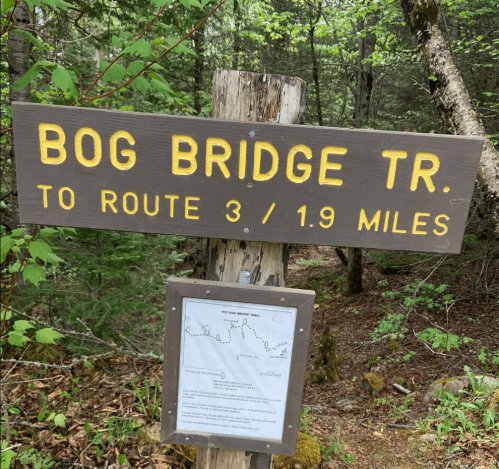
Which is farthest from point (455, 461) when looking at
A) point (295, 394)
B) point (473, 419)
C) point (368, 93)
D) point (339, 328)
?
point (368, 93)

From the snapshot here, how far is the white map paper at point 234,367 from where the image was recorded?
1.57m

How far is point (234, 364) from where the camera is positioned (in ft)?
5.31

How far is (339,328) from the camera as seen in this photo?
8055 mm

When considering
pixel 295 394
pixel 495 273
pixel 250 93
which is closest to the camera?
pixel 250 93

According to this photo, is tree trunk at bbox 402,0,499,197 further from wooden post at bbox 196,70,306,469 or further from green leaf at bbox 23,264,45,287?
green leaf at bbox 23,264,45,287

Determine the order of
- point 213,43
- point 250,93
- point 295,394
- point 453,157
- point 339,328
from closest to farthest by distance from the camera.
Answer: point 453,157, point 250,93, point 295,394, point 339,328, point 213,43

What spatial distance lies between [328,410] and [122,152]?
4.39 m

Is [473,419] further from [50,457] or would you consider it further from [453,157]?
[50,457]

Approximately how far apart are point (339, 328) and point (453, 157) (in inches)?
285

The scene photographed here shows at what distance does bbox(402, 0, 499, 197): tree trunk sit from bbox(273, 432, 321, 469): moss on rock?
9.20ft

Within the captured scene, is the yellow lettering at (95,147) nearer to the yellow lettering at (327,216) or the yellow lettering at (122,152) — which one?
the yellow lettering at (122,152)

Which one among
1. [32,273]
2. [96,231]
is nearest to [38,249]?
[32,273]

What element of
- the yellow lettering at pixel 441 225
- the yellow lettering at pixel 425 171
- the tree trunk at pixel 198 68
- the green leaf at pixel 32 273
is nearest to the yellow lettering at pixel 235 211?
the yellow lettering at pixel 425 171

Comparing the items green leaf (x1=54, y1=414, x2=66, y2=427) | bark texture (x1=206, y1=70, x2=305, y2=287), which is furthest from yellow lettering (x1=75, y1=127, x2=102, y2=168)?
green leaf (x1=54, y1=414, x2=66, y2=427)
